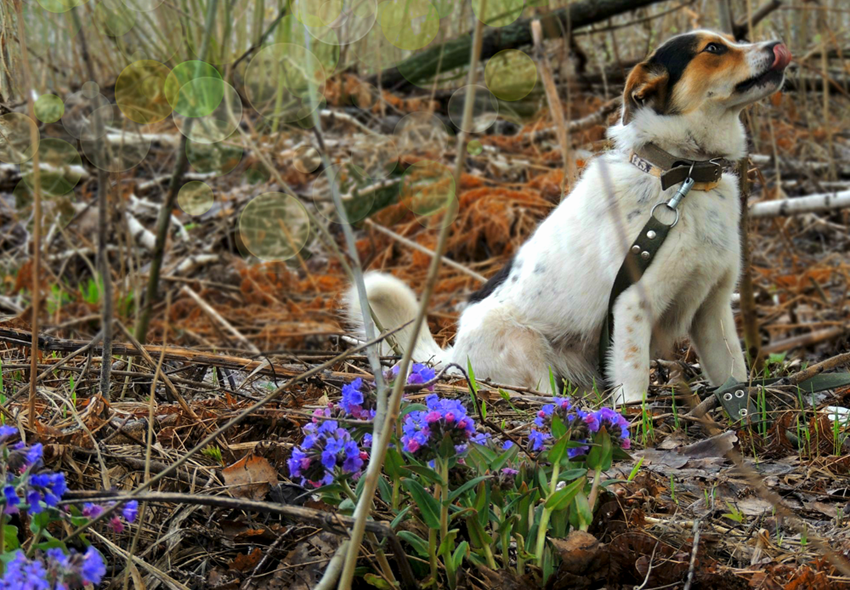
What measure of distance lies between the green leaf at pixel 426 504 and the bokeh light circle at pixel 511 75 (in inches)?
307

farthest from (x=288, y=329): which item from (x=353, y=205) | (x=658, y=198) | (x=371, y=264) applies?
(x=658, y=198)

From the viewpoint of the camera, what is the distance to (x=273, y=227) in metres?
7.62

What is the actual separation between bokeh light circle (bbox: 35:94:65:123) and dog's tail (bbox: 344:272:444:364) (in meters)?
4.69

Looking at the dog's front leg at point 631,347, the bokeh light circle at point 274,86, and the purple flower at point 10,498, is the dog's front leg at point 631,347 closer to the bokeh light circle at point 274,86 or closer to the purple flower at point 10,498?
the purple flower at point 10,498

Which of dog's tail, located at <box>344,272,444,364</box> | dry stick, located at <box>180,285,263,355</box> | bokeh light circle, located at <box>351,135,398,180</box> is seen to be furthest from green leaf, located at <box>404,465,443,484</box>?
bokeh light circle, located at <box>351,135,398,180</box>

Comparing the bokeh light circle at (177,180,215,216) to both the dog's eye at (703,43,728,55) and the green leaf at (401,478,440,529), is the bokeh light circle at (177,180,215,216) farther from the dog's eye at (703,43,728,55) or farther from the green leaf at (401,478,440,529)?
the green leaf at (401,478,440,529)

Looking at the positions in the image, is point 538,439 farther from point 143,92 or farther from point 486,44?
point 143,92

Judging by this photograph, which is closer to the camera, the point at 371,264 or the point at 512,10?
the point at 371,264

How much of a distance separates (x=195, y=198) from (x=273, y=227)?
3.48 feet

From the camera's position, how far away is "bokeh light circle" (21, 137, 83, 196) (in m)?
7.57

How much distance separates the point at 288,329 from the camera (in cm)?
621

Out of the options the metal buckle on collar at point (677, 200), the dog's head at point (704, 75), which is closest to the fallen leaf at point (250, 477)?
the metal buckle on collar at point (677, 200)

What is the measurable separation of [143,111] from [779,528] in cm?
842

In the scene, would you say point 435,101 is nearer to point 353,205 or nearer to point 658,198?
point 353,205
